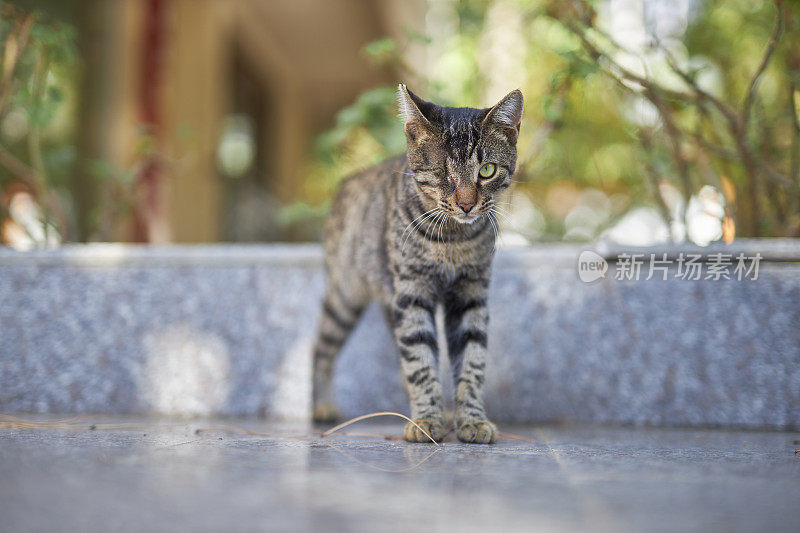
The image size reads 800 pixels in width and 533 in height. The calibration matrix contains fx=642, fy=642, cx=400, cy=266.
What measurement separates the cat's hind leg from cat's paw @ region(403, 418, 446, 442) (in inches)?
27.6

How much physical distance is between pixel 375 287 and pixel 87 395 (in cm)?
139

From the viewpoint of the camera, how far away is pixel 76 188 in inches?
200

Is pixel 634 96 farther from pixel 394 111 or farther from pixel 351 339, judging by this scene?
pixel 351 339

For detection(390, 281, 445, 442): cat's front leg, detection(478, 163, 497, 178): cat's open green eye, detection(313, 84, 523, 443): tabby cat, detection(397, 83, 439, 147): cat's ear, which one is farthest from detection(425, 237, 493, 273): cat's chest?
detection(397, 83, 439, 147): cat's ear

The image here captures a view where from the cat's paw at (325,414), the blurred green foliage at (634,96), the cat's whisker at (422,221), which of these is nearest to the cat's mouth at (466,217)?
the cat's whisker at (422,221)

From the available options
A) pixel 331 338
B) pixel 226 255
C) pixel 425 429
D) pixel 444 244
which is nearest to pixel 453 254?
pixel 444 244

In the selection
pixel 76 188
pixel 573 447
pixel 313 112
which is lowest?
pixel 573 447

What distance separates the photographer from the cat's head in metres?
2.11

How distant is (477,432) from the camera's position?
6.68 ft

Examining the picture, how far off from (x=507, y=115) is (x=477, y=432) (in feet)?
3.46

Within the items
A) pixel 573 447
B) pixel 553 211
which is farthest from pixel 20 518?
pixel 553 211

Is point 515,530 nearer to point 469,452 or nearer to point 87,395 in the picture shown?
point 469,452

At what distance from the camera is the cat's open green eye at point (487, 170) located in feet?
7.02

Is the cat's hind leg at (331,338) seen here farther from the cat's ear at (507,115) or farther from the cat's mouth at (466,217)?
the cat's ear at (507,115)
